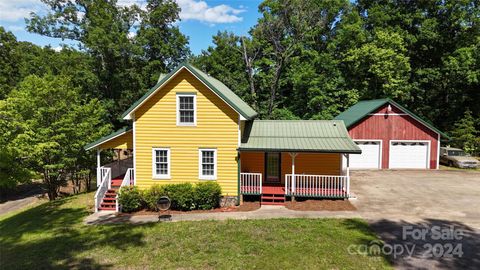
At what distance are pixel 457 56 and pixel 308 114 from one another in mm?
16509

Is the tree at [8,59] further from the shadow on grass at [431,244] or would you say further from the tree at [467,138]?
the tree at [467,138]

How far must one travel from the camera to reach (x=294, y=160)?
1609 centimetres

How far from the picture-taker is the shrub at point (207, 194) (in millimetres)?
14156

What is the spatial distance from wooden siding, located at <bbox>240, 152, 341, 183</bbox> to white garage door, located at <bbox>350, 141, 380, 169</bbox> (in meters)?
9.46

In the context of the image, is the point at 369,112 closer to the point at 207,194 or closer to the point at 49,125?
the point at 207,194

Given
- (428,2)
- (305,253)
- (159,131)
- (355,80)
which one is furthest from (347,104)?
(305,253)

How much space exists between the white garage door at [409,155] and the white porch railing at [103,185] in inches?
841

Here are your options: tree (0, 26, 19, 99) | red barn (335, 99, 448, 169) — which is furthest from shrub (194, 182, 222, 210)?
tree (0, 26, 19, 99)

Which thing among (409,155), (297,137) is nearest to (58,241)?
(297,137)

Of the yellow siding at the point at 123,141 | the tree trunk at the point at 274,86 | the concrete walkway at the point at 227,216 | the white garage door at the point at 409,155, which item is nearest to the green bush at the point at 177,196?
the concrete walkway at the point at 227,216

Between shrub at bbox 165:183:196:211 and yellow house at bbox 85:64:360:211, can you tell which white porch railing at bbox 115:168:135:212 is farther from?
shrub at bbox 165:183:196:211

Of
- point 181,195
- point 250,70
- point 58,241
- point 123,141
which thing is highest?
point 250,70

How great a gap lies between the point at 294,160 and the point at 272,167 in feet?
4.76

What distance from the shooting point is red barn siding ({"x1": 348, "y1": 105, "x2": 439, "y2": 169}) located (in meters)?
24.4
